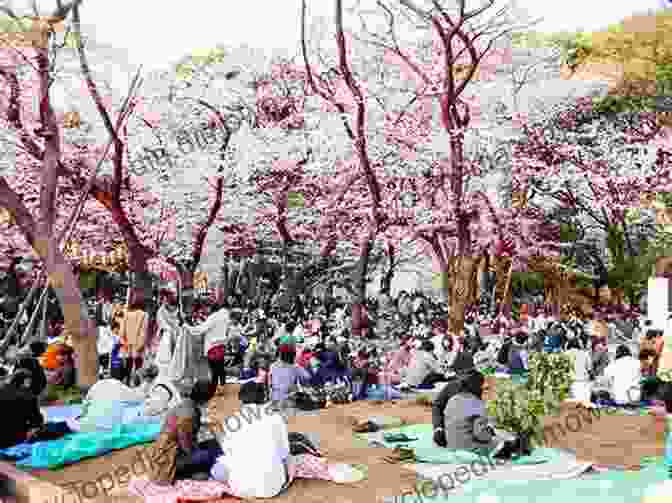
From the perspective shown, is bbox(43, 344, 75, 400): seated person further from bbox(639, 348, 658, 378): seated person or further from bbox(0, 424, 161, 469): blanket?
bbox(639, 348, 658, 378): seated person

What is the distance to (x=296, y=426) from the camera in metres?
8.35

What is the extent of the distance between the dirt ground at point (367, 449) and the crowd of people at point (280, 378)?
0.94 ft

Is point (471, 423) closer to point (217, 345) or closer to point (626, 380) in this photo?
point (626, 380)

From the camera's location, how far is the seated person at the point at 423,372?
10875 millimetres

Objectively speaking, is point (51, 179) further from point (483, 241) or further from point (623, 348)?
point (483, 241)

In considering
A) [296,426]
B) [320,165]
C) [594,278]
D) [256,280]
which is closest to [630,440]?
[296,426]

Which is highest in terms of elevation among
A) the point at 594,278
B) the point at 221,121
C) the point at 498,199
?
the point at 221,121

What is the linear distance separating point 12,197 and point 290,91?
38.3 feet

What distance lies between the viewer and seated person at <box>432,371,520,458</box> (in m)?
6.65

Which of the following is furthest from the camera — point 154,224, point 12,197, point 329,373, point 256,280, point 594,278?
point 256,280

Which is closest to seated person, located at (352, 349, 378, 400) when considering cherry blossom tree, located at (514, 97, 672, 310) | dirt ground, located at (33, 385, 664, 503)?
dirt ground, located at (33, 385, 664, 503)

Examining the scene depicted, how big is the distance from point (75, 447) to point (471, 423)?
3.63 meters

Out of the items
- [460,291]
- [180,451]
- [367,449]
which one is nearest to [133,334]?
[367,449]

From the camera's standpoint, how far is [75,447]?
6.95 meters
